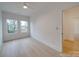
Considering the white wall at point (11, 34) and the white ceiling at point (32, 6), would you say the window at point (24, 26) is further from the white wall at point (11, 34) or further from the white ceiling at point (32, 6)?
the white ceiling at point (32, 6)

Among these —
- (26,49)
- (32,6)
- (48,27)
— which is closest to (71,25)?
(48,27)

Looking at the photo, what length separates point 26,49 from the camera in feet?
7.34

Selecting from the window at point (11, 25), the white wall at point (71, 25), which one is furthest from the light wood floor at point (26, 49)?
the white wall at point (71, 25)

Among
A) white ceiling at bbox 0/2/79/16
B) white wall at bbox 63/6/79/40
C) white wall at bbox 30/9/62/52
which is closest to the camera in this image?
white ceiling at bbox 0/2/79/16

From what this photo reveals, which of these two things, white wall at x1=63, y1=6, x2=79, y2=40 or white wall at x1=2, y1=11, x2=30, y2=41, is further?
white wall at x1=63, y1=6, x2=79, y2=40

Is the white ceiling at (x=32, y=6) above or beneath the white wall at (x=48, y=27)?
above

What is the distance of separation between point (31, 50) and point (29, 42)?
18 cm

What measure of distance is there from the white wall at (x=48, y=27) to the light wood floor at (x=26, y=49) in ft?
0.43

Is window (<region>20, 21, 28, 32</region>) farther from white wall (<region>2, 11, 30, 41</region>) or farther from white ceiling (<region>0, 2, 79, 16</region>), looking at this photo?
white ceiling (<region>0, 2, 79, 16</region>)

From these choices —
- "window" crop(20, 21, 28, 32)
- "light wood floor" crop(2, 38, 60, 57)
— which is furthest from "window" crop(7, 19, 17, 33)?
"light wood floor" crop(2, 38, 60, 57)

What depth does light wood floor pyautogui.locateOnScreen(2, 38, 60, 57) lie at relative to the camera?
2164mm

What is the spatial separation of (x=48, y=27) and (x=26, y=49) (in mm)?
644

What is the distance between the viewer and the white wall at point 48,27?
2.22 m

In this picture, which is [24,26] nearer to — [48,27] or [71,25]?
[48,27]
